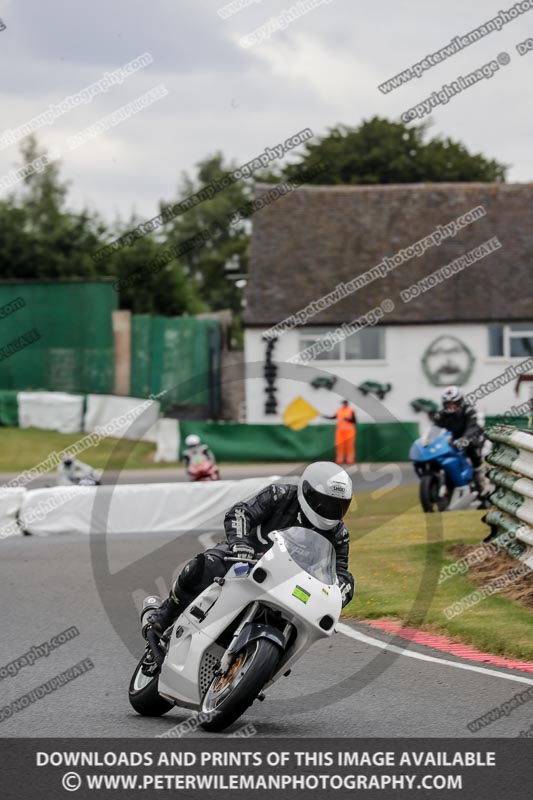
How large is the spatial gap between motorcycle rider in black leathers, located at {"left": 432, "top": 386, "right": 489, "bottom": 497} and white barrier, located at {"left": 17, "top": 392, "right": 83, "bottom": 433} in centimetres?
1894

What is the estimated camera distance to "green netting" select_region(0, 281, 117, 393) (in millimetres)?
38625

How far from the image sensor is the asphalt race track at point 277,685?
6.95 metres

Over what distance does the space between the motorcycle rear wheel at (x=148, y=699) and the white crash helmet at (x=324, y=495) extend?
4.04 feet

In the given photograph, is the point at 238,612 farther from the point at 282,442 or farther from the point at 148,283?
the point at 148,283

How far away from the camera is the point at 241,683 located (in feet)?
21.0

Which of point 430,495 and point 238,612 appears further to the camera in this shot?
point 430,495

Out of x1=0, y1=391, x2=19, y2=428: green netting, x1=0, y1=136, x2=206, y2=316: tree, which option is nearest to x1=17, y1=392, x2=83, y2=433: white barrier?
x1=0, y1=391, x2=19, y2=428: green netting

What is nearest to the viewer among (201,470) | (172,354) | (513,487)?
(513,487)

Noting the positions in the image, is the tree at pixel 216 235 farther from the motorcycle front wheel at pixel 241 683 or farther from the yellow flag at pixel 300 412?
the motorcycle front wheel at pixel 241 683

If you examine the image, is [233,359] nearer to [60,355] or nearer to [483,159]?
[60,355]

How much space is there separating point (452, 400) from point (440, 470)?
903 mm

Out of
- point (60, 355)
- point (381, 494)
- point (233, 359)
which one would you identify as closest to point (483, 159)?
point (233, 359)

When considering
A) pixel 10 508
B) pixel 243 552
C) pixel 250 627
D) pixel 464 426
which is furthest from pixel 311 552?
pixel 10 508

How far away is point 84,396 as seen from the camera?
3581cm
